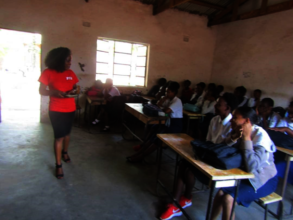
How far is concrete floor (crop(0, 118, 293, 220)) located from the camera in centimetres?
200

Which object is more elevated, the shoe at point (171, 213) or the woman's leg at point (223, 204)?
the woman's leg at point (223, 204)

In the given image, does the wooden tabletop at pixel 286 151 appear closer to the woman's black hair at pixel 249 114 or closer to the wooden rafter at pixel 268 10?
the woman's black hair at pixel 249 114

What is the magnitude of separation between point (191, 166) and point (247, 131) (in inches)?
27.1

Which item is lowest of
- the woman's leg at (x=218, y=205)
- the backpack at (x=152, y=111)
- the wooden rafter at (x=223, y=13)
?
the woman's leg at (x=218, y=205)

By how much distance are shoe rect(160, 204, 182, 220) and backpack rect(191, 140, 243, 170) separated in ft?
2.38

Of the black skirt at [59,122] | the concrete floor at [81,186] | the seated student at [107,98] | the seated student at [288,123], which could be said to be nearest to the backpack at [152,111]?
the concrete floor at [81,186]

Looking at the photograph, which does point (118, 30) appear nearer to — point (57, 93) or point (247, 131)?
point (57, 93)

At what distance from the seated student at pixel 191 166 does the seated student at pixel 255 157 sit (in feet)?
0.97

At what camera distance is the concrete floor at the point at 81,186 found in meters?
2.00

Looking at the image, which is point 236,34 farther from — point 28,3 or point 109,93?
point 28,3

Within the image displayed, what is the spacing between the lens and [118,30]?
541cm

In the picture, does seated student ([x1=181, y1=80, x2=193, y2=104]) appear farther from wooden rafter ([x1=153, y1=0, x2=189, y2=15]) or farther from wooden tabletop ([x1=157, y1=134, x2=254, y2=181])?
wooden tabletop ([x1=157, y1=134, x2=254, y2=181])

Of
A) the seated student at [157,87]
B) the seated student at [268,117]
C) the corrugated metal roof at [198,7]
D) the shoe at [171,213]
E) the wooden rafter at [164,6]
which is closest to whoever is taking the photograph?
the shoe at [171,213]

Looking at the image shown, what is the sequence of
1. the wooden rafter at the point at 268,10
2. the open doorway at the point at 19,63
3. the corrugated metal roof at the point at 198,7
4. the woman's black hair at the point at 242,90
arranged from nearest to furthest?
the wooden rafter at the point at 268,10
the woman's black hair at the point at 242,90
the corrugated metal roof at the point at 198,7
the open doorway at the point at 19,63
